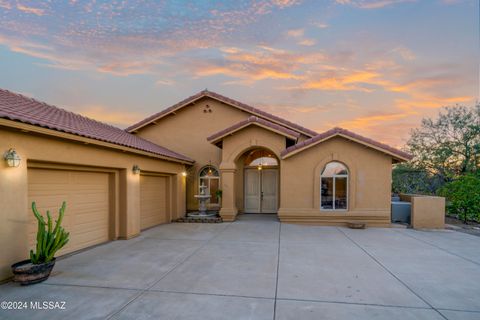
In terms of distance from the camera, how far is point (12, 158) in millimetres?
5020

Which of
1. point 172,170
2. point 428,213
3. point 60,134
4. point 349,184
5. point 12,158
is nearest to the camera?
point 12,158

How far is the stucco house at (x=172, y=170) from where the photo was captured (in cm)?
556

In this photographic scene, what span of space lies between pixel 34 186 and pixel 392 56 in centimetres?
1499

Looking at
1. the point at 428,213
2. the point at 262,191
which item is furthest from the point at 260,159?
the point at 428,213

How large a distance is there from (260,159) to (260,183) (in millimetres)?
1449

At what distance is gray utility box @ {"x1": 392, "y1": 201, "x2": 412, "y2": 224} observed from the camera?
11.8 m

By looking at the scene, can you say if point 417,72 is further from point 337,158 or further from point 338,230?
point 338,230

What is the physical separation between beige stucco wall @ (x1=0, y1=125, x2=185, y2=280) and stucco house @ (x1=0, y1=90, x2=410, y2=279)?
2 cm

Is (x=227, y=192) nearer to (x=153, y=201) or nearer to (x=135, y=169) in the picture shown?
(x=153, y=201)

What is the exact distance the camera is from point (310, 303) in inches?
164

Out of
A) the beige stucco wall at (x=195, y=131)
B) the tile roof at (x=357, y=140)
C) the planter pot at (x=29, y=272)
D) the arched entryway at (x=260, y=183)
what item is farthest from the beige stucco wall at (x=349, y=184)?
the planter pot at (x=29, y=272)

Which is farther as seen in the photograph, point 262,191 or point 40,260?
point 262,191

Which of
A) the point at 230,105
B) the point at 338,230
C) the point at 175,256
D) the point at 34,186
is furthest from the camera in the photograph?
the point at 230,105

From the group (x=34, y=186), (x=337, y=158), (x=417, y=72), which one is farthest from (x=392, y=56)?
(x=34, y=186)
